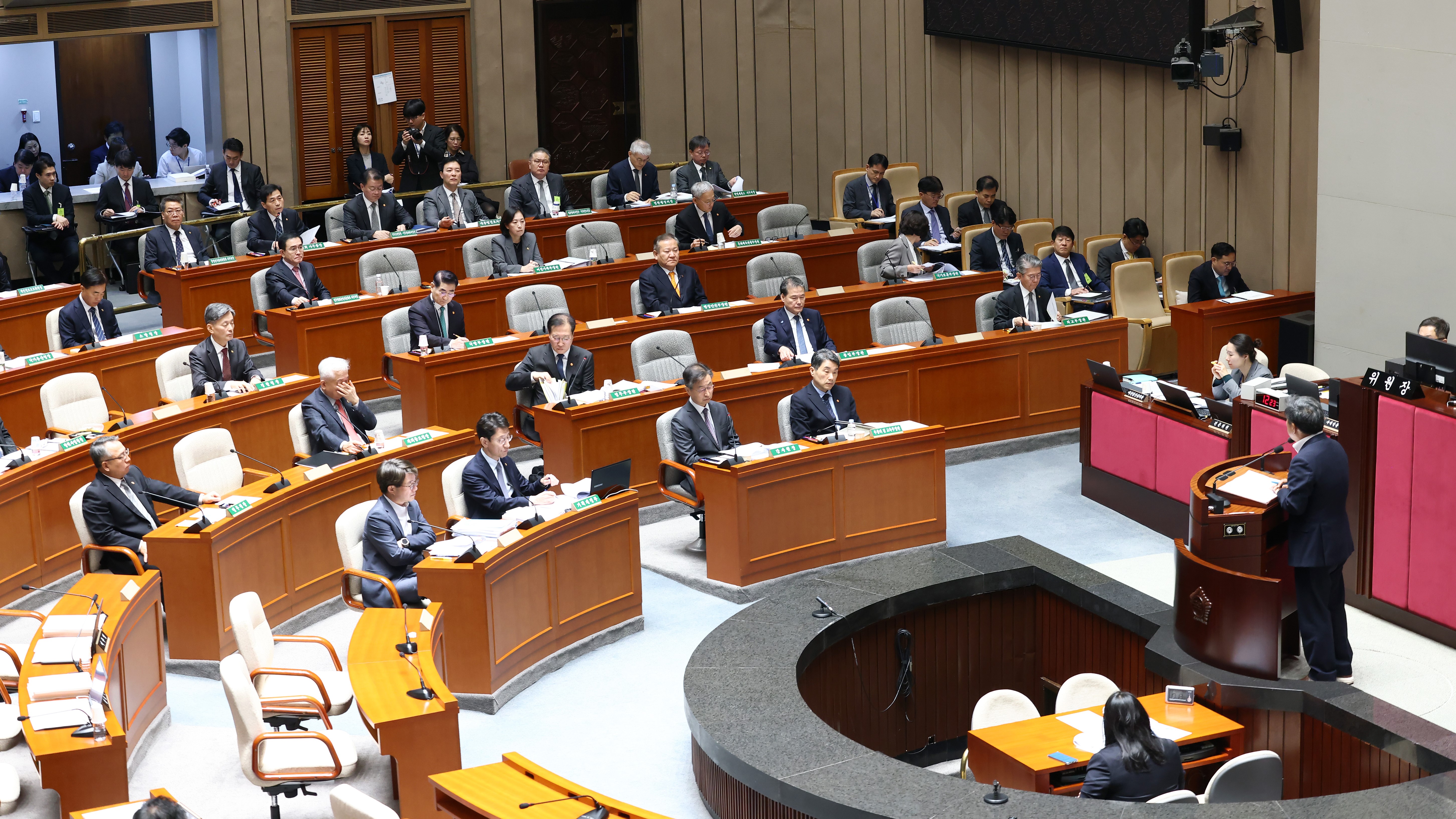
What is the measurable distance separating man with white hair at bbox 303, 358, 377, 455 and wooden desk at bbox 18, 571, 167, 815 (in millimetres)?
1549

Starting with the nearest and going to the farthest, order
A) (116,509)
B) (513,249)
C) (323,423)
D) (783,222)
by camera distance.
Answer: (116,509) < (323,423) < (513,249) < (783,222)

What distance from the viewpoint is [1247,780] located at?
19.6 feet

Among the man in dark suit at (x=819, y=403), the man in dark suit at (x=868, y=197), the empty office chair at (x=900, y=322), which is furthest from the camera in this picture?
the man in dark suit at (x=868, y=197)

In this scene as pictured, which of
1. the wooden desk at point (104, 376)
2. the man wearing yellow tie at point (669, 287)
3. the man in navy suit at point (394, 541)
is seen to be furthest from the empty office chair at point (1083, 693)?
the wooden desk at point (104, 376)

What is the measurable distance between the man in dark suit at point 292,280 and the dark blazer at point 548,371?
80.2 inches

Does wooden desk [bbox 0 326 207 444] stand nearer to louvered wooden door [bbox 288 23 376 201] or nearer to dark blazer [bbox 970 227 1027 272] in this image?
louvered wooden door [bbox 288 23 376 201]

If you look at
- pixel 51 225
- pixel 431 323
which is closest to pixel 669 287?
pixel 431 323

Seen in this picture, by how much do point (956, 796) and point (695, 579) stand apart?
3.47m

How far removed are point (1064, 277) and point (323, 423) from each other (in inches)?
243

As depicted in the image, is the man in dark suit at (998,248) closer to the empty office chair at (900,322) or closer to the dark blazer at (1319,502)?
the empty office chair at (900,322)

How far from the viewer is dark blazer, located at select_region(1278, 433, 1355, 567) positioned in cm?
665

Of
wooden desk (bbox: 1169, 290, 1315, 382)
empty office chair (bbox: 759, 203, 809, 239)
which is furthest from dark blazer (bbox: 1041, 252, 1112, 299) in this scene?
empty office chair (bbox: 759, 203, 809, 239)

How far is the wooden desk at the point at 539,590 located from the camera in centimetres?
744

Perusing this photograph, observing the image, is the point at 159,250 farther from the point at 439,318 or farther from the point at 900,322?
the point at 900,322
